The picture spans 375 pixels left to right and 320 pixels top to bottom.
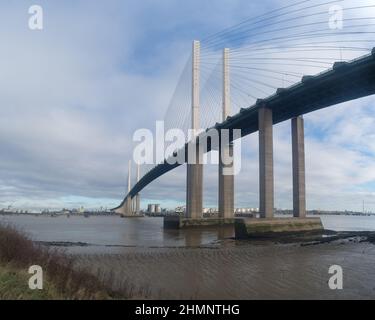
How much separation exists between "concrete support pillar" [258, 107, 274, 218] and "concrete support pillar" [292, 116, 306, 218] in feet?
13.8

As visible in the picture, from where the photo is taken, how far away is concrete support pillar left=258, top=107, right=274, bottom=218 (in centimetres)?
4741

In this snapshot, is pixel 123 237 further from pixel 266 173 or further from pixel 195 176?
pixel 195 176

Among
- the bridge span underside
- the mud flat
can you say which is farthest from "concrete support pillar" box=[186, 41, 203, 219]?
the mud flat

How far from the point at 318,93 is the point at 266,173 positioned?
10771mm

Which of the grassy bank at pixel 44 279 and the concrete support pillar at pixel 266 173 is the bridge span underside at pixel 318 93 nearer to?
the concrete support pillar at pixel 266 173

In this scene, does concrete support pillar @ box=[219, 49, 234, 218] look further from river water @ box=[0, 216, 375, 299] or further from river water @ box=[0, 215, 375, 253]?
river water @ box=[0, 216, 375, 299]

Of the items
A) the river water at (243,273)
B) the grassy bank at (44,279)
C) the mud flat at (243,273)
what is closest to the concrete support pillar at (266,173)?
the mud flat at (243,273)

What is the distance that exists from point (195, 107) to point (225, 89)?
5380mm

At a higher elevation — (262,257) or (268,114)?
(268,114)
